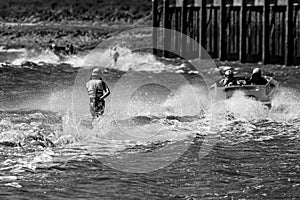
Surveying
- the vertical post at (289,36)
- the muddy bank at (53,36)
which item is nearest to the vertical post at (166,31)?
the vertical post at (289,36)

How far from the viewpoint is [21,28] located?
8381cm

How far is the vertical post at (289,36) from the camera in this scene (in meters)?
39.6

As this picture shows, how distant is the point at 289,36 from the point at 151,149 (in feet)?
73.4

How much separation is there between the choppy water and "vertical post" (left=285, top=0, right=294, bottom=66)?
9.23 m

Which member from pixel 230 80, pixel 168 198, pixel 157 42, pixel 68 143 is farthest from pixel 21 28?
pixel 168 198

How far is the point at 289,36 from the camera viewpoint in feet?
131

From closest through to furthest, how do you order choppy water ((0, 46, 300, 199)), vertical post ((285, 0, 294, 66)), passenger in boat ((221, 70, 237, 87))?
1. choppy water ((0, 46, 300, 199))
2. passenger in boat ((221, 70, 237, 87))
3. vertical post ((285, 0, 294, 66))

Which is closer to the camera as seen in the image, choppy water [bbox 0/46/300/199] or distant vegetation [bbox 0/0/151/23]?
choppy water [bbox 0/46/300/199]

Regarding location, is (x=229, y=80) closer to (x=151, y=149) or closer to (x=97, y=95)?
(x=97, y=95)

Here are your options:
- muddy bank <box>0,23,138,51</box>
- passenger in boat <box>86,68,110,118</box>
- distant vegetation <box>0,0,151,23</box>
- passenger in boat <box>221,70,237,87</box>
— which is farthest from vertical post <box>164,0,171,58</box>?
distant vegetation <box>0,0,151,23</box>

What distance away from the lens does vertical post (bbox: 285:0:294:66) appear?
3956 cm

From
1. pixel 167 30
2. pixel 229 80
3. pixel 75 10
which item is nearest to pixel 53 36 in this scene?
pixel 75 10

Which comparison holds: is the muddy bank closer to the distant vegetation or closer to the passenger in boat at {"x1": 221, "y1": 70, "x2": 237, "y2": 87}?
the distant vegetation

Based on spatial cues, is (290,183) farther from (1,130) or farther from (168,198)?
(1,130)
